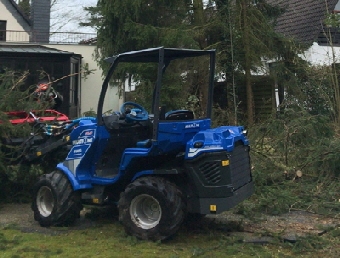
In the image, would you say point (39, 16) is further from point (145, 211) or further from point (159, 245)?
point (159, 245)

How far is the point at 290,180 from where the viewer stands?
912 cm

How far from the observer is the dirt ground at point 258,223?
6.28 m

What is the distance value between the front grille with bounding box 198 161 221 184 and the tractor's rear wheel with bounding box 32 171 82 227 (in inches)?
78.9

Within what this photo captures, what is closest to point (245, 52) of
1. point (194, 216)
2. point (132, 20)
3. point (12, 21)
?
point (132, 20)

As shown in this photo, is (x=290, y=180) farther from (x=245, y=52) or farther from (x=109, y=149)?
(x=245, y=52)

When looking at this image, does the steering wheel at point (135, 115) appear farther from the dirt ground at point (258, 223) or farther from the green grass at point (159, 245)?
the dirt ground at point (258, 223)

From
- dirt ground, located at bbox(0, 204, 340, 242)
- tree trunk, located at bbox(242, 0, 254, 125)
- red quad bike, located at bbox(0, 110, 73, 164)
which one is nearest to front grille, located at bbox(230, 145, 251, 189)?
dirt ground, located at bbox(0, 204, 340, 242)

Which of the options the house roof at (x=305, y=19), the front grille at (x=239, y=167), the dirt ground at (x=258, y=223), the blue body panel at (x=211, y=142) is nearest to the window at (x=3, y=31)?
the house roof at (x=305, y=19)

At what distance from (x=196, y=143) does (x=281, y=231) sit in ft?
5.86

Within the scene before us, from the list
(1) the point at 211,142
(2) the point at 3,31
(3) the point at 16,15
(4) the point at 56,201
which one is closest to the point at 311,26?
(1) the point at 211,142

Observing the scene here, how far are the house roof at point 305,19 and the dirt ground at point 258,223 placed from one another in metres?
11.7

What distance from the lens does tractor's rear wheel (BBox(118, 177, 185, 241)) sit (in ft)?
18.6

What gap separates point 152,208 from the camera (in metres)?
6.02

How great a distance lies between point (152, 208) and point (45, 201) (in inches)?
71.1
